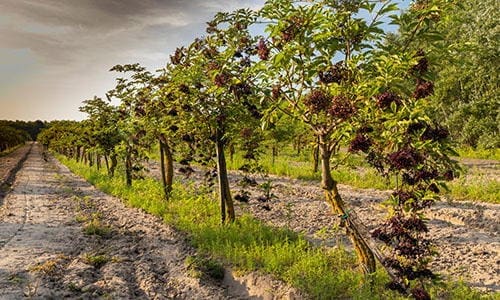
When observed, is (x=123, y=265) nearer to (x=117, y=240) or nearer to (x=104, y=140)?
(x=117, y=240)

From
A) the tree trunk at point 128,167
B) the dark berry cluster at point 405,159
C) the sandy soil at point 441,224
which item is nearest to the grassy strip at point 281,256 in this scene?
the sandy soil at point 441,224

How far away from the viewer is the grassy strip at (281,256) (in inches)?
213

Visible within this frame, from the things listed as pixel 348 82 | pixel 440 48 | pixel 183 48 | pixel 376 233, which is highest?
pixel 183 48

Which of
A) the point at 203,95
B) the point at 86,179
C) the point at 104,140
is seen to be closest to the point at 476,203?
the point at 203,95

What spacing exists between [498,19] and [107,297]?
76.0 feet

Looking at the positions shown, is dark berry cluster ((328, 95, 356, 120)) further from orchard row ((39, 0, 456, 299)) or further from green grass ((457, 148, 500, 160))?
green grass ((457, 148, 500, 160))

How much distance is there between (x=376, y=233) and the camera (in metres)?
4.17

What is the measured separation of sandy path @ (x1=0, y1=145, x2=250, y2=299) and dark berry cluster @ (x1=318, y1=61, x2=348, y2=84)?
3.56m

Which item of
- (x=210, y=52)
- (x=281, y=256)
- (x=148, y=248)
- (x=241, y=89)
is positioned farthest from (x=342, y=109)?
(x=148, y=248)

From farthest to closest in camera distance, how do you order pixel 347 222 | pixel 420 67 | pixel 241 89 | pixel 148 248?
1. pixel 148 248
2. pixel 241 89
3. pixel 347 222
4. pixel 420 67

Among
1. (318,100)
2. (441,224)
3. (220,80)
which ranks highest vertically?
(220,80)

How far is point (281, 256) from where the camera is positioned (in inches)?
254

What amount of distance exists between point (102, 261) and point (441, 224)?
7.72m

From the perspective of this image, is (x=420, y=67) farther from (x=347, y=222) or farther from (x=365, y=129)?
(x=347, y=222)
